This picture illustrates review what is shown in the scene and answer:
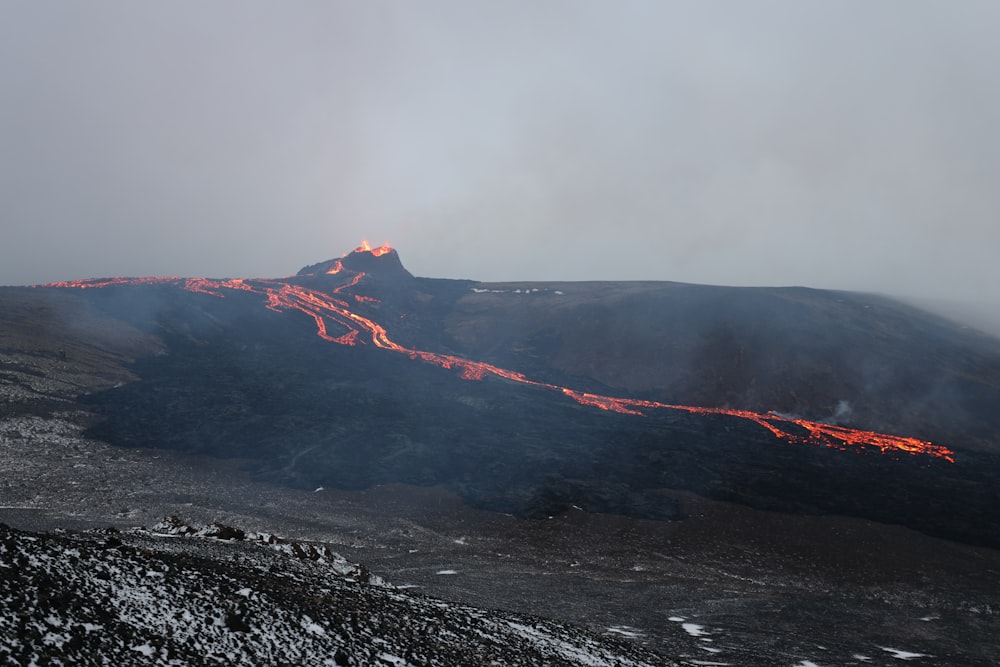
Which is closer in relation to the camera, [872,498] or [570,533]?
[570,533]

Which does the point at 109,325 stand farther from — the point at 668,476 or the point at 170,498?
the point at 668,476

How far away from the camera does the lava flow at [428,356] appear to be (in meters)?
70.3

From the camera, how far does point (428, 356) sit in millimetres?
97000

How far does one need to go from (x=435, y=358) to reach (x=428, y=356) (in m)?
1.32

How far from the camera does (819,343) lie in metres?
93.9

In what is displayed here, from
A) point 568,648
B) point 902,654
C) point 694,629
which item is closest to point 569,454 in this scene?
point 694,629

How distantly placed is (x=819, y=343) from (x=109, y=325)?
9693cm

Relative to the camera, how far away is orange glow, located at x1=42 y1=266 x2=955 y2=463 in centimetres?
7012

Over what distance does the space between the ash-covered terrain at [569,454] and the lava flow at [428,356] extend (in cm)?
71

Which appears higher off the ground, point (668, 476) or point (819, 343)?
point (819, 343)

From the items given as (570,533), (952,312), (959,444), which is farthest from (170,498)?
(952,312)

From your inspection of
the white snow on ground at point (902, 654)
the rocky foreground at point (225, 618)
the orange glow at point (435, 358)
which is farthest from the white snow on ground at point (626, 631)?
the orange glow at point (435, 358)

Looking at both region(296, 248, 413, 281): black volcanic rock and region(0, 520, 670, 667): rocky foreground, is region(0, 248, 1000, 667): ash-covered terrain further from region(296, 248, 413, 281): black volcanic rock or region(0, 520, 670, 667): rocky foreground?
region(296, 248, 413, 281): black volcanic rock

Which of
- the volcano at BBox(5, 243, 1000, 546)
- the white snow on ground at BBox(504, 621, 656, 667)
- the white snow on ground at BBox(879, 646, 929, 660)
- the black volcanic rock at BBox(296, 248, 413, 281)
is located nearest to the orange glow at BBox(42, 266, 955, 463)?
the volcano at BBox(5, 243, 1000, 546)
